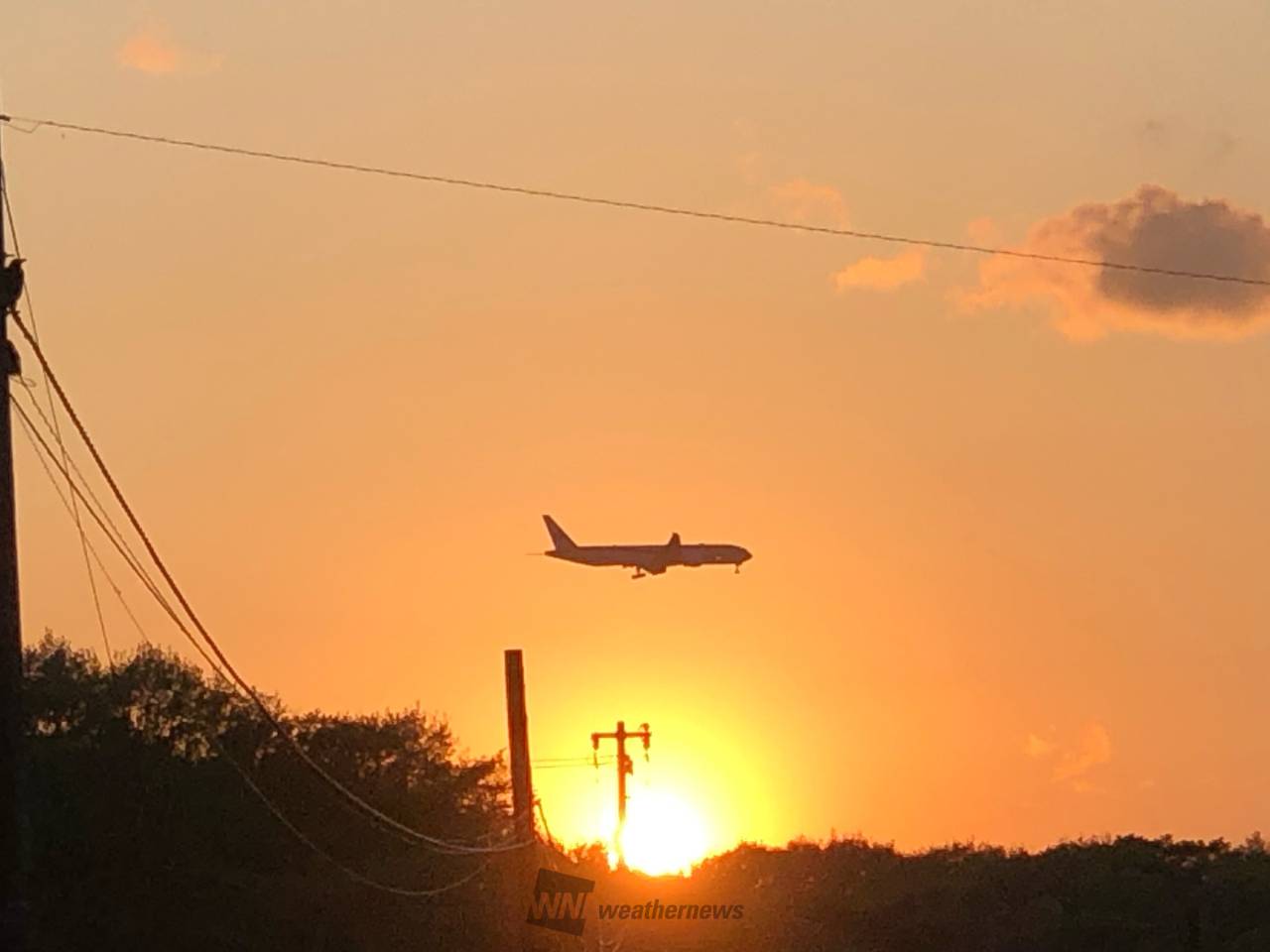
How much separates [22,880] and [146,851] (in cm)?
2581

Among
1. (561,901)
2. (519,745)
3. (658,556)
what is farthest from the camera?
(658,556)

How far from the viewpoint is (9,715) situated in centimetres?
2039

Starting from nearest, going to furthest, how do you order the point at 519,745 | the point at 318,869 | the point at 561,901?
the point at 519,745, the point at 561,901, the point at 318,869

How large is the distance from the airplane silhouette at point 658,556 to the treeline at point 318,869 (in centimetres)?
3654

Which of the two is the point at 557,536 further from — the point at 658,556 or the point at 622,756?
the point at 622,756

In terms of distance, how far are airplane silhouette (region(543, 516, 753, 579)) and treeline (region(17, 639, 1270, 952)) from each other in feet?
120

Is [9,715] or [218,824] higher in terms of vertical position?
[218,824]

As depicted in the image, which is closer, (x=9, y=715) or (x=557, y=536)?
(x=9, y=715)

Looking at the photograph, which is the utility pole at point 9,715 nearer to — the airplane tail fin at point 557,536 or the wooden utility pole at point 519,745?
the wooden utility pole at point 519,745

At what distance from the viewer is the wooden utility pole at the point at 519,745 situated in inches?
1435

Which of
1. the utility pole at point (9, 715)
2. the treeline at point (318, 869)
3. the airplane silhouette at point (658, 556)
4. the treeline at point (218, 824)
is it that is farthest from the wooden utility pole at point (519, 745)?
the airplane silhouette at point (658, 556)

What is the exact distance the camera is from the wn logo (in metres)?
42.4

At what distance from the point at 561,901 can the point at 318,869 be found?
17.8ft

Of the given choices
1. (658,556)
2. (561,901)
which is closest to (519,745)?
(561,901)
